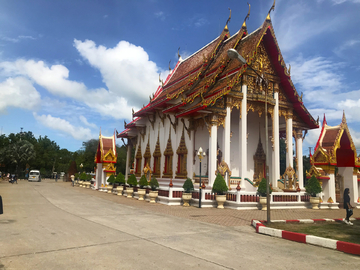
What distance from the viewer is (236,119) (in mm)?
19672

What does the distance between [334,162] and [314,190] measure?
2510 mm

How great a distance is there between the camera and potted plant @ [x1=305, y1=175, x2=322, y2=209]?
49.9ft

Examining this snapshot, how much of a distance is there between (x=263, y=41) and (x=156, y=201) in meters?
11.6

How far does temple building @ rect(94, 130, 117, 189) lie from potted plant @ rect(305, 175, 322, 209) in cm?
1742

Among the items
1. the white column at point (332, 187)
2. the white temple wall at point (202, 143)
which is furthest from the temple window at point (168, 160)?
the white column at point (332, 187)

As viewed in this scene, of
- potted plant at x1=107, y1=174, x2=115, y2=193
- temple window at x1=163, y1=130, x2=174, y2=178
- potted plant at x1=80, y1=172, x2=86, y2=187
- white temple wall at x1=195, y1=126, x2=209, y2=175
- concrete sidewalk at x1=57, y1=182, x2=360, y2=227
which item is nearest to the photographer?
concrete sidewalk at x1=57, y1=182, x2=360, y2=227

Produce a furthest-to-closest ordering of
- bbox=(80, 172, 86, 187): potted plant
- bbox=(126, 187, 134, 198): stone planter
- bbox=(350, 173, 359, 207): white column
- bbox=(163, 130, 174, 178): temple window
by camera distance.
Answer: bbox=(80, 172, 86, 187): potted plant < bbox=(163, 130, 174, 178): temple window < bbox=(126, 187, 134, 198): stone planter < bbox=(350, 173, 359, 207): white column

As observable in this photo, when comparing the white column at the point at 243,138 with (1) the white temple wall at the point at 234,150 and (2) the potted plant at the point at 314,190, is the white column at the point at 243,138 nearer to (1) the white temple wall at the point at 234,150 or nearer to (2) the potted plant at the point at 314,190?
(1) the white temple wall at the point at 234,150

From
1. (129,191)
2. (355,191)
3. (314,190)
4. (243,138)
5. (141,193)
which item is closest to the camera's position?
(314,190)

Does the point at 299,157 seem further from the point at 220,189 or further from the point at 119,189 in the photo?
the point at 119,189

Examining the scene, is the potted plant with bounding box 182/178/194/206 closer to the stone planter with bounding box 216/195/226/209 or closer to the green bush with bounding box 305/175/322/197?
the stone planter with bounding box 216/195/226/209

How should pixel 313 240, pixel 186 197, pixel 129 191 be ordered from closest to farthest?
pixel 313 240 < pixel 186 197 < pixel 129 191

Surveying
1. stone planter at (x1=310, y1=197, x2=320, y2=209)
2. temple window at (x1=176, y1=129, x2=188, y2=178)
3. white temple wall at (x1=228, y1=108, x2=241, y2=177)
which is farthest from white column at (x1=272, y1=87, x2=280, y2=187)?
temple window at (x1=176, y1=129, x2=188, y2=178)

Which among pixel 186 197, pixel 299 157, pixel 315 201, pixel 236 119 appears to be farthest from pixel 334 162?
pixel 186 197
